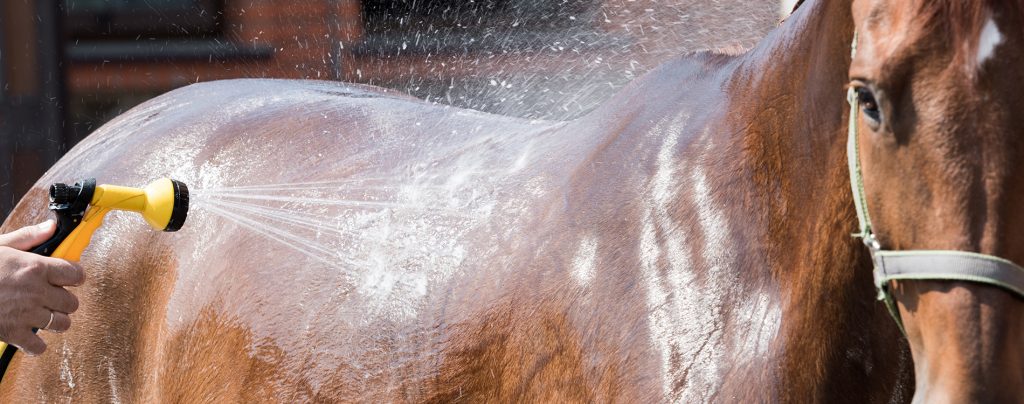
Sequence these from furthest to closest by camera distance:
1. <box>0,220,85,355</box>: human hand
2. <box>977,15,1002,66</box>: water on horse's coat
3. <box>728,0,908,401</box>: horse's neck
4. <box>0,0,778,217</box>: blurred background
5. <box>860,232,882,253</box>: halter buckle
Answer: <box>0,0,778,217</box>: blurred background → <box>0,220,85,355</box>: human hand → <box>728,0,908,401</box>: horse's neck → <box>860,232,882,253</box>: halter buckle → <box>977,15,1002,66</box>: water on horse's coat

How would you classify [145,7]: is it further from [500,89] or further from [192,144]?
[192,144]

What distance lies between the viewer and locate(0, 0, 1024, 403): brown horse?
55.8 inches

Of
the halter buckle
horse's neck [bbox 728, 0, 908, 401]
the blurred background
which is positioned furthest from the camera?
the blurred background

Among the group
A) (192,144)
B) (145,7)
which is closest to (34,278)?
(192,144)

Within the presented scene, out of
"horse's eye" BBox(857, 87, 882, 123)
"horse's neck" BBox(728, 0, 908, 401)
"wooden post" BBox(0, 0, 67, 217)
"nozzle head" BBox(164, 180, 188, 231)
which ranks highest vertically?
"horse's eye" BBox(857, 87, 882, 123)

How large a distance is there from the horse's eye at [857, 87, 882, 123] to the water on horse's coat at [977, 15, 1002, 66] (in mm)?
134

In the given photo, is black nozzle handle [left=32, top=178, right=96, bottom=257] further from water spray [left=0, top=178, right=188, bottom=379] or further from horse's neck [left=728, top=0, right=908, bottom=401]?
horse's neck [left=728, top=0, right=908, bottom=401]

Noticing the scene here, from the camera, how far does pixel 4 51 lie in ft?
21.4

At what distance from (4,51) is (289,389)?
484cm

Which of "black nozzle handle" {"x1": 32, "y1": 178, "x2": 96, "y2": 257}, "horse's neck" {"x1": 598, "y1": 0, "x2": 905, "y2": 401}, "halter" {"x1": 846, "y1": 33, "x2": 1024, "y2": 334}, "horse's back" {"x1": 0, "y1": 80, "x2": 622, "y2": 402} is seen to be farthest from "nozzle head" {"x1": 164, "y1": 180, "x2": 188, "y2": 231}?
"halter" {"x1": 846, "y1": 33, "x2": 1024, "y2": 334}

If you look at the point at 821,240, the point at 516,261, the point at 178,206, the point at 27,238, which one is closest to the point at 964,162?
the point at 821,240

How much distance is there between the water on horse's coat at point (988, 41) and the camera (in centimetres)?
140

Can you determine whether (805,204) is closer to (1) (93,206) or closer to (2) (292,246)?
(2) (292,246)

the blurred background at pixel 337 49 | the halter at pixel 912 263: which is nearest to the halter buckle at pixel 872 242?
the halter at pixel 912 263
